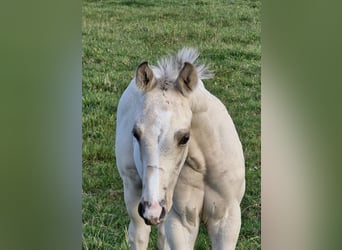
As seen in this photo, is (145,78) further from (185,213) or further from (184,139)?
(185,213)

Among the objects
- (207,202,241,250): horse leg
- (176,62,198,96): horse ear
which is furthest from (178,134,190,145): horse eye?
(207,202,241,250): horse leg

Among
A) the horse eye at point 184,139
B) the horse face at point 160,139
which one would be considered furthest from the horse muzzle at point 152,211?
the horse eye at point 184,139

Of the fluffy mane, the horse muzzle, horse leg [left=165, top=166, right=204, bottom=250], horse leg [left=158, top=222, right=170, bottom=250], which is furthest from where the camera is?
horse leg [left=158, top=222, right=170, bottom=250]

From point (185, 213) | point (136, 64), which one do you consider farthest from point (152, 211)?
point (136, 64)

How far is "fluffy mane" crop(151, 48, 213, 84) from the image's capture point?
1.30 meters

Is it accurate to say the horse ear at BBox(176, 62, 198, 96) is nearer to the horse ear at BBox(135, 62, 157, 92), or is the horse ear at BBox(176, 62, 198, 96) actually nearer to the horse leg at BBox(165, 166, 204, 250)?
the horse ear at BBox(135, 62, 157, 92)

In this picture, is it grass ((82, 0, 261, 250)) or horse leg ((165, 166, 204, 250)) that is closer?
horse leg ((165, 166, 204, 250))

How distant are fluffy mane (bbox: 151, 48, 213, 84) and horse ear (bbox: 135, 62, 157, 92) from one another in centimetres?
3

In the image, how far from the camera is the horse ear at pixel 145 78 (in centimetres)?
128

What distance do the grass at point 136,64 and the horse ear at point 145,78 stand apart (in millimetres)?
264
